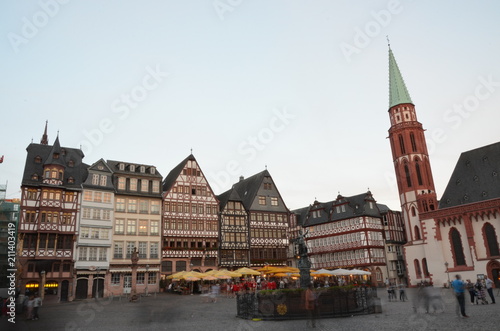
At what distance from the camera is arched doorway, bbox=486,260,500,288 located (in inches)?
1665

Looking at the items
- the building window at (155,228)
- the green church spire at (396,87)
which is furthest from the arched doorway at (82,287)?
the green church spire at (396,87)

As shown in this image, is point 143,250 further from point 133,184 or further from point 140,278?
point 133,184

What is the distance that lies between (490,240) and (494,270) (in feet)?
10.1

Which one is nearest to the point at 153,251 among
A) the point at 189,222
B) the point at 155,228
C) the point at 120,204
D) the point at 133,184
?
the point at 155,228

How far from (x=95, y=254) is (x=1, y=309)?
22.6 m

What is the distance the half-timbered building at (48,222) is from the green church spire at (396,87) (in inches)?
1782

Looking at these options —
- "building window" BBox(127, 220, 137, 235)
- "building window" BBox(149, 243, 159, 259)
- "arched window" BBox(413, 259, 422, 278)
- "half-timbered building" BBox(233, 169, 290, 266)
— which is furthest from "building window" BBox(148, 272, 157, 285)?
"arched window" BBox(413, 259, 422, 278)

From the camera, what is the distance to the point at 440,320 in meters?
15.1

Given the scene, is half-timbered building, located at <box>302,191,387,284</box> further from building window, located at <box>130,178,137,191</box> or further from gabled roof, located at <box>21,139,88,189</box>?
gabled roof, located at <box>21,139,88,189</box>

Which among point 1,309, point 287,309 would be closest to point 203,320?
point 287,309

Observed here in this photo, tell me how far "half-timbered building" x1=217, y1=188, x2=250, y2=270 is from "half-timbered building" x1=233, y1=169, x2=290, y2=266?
0.89 m

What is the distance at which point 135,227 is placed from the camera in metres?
46.9

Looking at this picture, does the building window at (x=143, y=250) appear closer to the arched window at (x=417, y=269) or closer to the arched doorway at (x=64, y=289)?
the arched doorway at (x=64, y=289)

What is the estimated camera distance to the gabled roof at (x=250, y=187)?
57.2 meters
